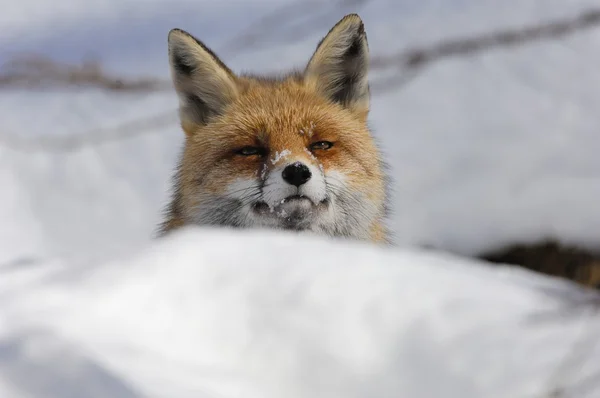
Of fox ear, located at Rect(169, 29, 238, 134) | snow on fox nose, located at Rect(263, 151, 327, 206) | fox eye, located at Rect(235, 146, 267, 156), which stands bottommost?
snow on fox nose, located at Rect(263, 151, 327, 206)

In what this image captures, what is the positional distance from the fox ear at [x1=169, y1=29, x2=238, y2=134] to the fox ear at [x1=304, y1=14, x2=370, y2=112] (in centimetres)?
41

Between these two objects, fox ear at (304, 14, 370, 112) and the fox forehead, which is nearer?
the fox forehead

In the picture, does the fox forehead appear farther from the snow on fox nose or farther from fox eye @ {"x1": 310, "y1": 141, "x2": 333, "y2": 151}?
the snow on fox nose

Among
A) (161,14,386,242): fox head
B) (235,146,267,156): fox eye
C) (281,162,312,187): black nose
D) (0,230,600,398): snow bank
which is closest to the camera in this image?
(0,230,600,398): snow bank

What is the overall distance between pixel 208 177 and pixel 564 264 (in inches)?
139

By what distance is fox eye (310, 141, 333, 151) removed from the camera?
10.4 feet

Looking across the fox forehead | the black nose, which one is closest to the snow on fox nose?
the black nose

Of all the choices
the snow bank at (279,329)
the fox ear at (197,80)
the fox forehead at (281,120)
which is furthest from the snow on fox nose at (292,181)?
the snow bank at (279,329)

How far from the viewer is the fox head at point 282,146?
119 inches

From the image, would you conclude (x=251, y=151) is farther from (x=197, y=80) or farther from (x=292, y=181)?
(x=197, y=80)

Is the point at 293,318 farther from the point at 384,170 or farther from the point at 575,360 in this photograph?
the point at 384,170

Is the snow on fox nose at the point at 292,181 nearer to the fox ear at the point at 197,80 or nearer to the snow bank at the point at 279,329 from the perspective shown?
the fox ear at the point at 197,80

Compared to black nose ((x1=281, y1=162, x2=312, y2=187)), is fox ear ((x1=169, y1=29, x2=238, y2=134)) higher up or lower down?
higher up

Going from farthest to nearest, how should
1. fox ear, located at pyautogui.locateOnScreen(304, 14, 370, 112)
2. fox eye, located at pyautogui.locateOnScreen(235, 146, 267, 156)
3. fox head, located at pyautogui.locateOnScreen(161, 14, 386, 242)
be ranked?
fox ear, located at pyautogui.locateOnScreen(304, 14, 370, 112) < fox eye, located at pyautogui.locateOnScreen(235, 146, 267, 156) < fox head, located at pyautogui.locateOnScreen(161, 14, 386, 242)
